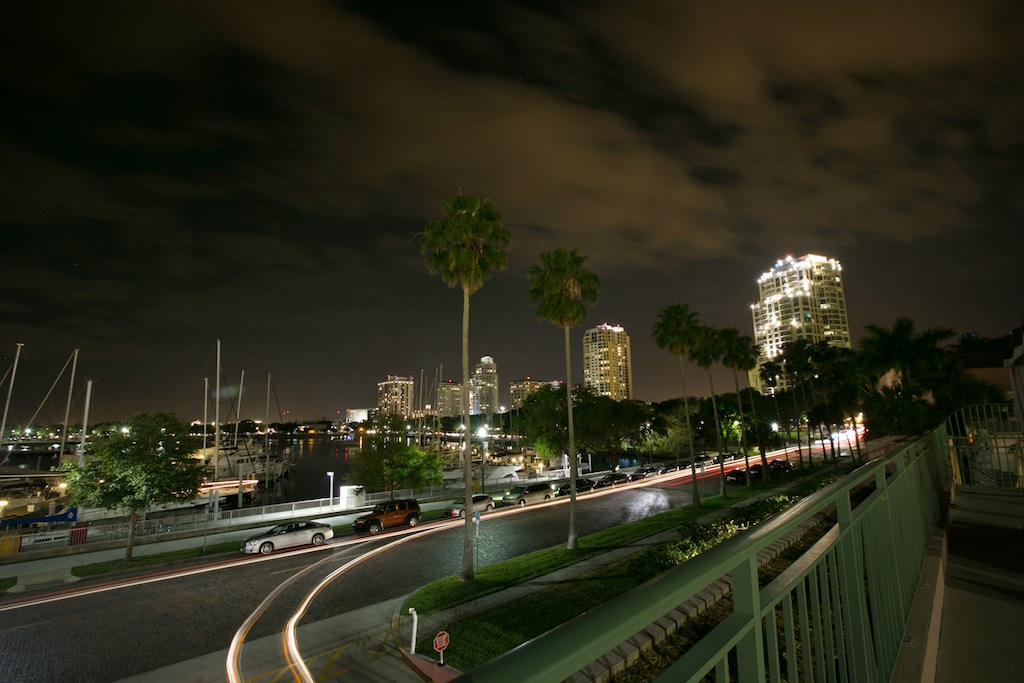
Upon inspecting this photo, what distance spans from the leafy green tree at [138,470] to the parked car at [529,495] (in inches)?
806

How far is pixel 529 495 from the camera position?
3853 centimetres

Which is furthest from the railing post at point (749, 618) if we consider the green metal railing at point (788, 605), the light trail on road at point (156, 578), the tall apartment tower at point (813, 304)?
the tall apartment tower at point (813, 304)

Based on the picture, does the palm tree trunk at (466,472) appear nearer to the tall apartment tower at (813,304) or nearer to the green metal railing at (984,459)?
the green metal railing at (984,459)

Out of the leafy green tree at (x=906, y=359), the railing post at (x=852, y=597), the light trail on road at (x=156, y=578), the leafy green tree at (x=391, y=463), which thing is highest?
the leafy green tree at (x=906, y=359)

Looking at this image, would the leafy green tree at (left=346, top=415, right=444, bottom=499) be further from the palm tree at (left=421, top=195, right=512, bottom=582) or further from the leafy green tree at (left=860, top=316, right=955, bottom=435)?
the leafy green tree at (left=860, top=316, right=955, bottom=435)

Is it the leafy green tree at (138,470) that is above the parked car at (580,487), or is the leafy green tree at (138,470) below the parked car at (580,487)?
above

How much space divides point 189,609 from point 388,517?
1408 cm

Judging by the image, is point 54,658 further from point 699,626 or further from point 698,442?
point 698,442

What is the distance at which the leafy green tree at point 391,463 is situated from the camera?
128 feet

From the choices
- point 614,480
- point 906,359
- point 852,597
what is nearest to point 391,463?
point 614,480

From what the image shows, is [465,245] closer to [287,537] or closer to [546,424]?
[287,537]

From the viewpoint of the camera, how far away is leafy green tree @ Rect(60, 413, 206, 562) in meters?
23.6

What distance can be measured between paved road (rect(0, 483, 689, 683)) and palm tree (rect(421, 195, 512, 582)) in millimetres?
5359

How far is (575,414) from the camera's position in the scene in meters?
52.8
